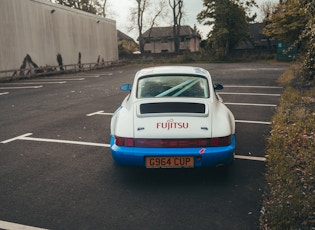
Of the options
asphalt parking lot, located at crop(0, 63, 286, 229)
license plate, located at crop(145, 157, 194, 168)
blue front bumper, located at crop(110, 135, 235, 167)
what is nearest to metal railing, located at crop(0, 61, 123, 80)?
asphalt parking lot, located at crop(0, 63, 286, 229)

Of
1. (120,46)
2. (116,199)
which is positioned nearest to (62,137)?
(116,199)

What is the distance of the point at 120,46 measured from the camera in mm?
→ 54281

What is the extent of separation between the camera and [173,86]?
4789 mm

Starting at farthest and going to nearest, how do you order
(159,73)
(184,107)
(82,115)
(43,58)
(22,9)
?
(43,58) < (22,9) < (82,115) < (159,73) < (184,107)

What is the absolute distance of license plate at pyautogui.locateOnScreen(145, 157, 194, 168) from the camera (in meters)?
3.78

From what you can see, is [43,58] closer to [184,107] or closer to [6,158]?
[6,158]

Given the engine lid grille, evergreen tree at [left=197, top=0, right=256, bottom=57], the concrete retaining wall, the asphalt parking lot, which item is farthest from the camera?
evergreen tree at [left=197, top=0, right=256, bottom=57]

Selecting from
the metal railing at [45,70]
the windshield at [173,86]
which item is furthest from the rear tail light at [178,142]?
the metal railing at [45,70]

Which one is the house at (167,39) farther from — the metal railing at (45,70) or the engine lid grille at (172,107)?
the engine lid grille at (172,107)

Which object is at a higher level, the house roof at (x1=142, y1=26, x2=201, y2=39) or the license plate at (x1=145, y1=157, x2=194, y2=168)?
the house roof at (x1=142, y1=26, x2=201, y2=39)

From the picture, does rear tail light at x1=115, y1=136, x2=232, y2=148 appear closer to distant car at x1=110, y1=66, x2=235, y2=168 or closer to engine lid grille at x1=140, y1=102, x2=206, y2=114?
distant car at x1=110, y1=66, x2=235, y2=168

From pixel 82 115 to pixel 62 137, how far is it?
2361 mm

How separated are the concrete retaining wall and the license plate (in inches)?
827

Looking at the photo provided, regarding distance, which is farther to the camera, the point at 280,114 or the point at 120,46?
the point at 120,46
